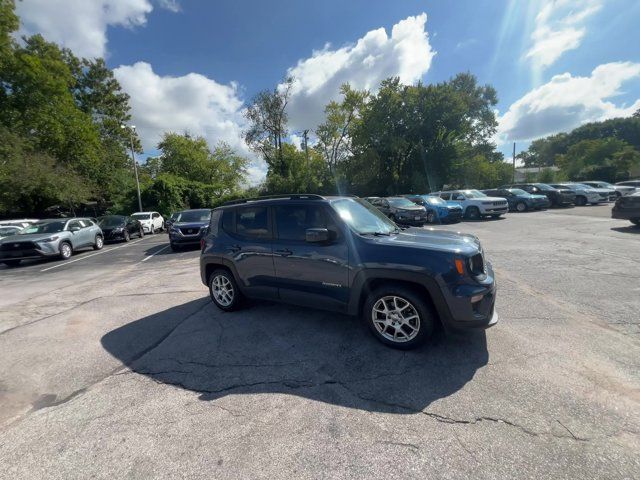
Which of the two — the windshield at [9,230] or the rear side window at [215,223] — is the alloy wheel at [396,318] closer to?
the rear side window at [215,223]

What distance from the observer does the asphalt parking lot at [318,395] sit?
2035mm

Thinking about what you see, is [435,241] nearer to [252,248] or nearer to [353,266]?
[353,266]

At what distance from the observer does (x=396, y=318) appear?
3342 mm

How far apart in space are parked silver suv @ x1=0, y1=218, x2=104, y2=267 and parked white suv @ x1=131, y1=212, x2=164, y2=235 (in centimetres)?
800

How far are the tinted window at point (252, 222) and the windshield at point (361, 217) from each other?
1.07 metres

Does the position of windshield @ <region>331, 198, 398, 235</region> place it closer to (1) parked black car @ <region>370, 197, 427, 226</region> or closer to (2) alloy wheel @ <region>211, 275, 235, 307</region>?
(2) alloy wheel @ <region>211, 275, 235, 307</region>

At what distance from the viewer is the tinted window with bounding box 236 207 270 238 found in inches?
169

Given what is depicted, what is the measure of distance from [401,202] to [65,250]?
629 inches

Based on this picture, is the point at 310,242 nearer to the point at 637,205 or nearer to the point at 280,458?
the point at 280,458

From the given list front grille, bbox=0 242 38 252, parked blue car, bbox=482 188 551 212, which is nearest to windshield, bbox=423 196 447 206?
parked blue car, bbox=482 188 551 212

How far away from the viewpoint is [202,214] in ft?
43.5

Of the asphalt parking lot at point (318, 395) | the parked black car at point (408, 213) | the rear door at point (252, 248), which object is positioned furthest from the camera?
the parked black car at point (408, 213)

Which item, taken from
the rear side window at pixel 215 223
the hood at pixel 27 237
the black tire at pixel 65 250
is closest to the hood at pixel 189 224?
the black tire at pixel 65 250

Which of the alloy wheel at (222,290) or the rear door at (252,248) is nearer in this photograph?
the rear door at (252,248)
